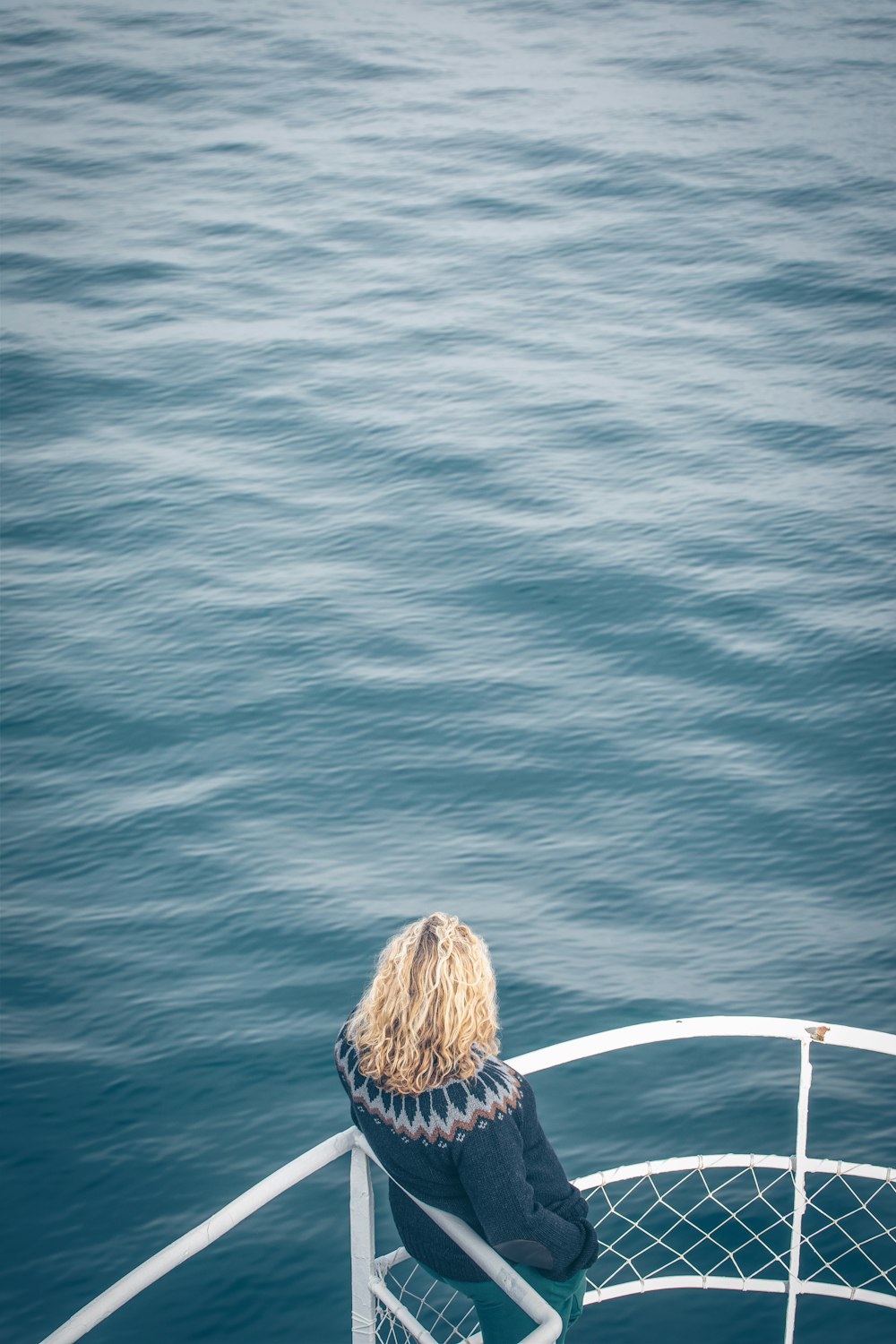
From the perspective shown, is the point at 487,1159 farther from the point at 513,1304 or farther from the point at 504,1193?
the point at 513,1304

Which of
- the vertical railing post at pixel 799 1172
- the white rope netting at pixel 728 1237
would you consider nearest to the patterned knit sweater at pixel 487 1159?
the vertical railing post at pixel 799 1172

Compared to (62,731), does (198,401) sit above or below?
above

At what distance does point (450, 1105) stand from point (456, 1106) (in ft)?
0.04

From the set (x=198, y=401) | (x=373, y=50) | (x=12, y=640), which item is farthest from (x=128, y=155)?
(x=12, y=640)

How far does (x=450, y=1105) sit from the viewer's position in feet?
9.60

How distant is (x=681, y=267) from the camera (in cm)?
2444

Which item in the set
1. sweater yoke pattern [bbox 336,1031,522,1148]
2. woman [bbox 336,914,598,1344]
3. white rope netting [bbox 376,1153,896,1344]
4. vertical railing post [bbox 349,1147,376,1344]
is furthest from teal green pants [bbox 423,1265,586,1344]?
white rope netting [bbox 376,1153,896,1344]

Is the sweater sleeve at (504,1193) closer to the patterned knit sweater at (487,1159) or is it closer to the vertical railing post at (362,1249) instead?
the patterned knit sweater at (487,1159)

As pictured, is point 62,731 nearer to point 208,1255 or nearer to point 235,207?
point 208,1255

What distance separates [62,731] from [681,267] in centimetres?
1528

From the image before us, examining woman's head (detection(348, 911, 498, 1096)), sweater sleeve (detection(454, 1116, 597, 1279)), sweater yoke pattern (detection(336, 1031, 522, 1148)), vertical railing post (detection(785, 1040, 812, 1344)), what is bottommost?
vertical railing post (detection(785, 1040, 812, 1344))

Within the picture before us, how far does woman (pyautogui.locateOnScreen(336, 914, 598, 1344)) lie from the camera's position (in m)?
2.91

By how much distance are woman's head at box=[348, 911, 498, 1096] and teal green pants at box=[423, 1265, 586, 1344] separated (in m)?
0.55

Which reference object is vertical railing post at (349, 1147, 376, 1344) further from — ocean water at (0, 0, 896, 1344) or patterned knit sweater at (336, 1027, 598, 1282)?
ocean water at (0, 0, 896, 1344)
